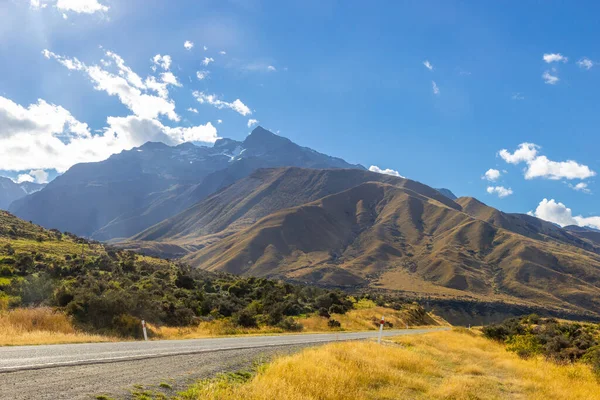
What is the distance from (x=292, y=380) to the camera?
9102 mm

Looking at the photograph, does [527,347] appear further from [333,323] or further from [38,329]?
[38,329]

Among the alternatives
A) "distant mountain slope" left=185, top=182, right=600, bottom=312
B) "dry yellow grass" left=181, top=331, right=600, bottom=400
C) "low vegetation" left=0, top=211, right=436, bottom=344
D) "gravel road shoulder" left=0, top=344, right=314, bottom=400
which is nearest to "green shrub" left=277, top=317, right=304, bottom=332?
"low vegetation" left=0, top=211, right=436, bottom=344

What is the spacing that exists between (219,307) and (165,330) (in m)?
9.00

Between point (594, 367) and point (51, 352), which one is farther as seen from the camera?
point (594, 367)

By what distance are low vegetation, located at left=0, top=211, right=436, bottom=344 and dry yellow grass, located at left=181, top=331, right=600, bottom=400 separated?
9.22 meters

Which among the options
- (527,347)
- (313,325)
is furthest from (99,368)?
(313,325)

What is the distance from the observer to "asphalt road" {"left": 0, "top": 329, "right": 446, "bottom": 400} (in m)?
6.91

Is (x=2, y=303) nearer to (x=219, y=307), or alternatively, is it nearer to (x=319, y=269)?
(x=219, y=307)

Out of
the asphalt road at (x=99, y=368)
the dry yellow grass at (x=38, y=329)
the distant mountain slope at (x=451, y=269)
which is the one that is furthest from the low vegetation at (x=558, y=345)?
the distant mountain slope at (x=451, y=269)

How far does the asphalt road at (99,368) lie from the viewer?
6910 mm

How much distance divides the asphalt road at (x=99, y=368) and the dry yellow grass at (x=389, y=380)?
4.05 feet

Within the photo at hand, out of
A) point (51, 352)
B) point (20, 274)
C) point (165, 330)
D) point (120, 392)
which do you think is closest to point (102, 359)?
point (51, 352)

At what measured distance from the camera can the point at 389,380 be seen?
1183 cm

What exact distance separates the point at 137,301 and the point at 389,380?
13.9 m
